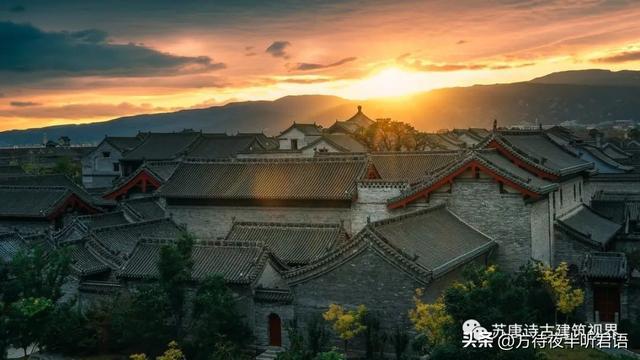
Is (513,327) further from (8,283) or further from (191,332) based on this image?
(8,283)

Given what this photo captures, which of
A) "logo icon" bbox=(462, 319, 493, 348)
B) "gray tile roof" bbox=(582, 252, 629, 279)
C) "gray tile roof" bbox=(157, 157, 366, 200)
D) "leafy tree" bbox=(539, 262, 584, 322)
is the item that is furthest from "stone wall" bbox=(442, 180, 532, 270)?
"logo icon" bbox=(462, 319, 493, 348)

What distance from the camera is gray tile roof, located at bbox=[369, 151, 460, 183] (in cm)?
4434

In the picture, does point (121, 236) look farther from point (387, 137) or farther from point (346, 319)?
point (387, 137)

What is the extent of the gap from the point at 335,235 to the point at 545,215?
10017mm

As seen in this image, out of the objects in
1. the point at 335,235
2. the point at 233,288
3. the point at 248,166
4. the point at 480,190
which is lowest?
the point at 233,288

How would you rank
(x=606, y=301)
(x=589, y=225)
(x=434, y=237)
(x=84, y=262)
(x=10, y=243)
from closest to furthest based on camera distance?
(x=434, y=237) < (x=606, y=301) < (x=84, y=262) < (x=10, y=243) < (x=589, y=225)

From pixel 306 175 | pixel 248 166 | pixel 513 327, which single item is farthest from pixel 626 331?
pixel 248 166

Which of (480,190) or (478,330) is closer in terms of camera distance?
(478,330)

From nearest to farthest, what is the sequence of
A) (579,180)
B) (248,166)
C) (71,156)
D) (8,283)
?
(8,283), (579,180), (248,166), (71,156)

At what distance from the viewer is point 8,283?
22812mm

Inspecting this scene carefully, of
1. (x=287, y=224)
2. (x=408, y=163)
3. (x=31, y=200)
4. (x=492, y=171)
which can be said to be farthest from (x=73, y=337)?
(x=408, y=163)

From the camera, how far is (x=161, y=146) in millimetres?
73312

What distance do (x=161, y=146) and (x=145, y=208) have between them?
1294 inches

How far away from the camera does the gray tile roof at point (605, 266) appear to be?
1102 inches
